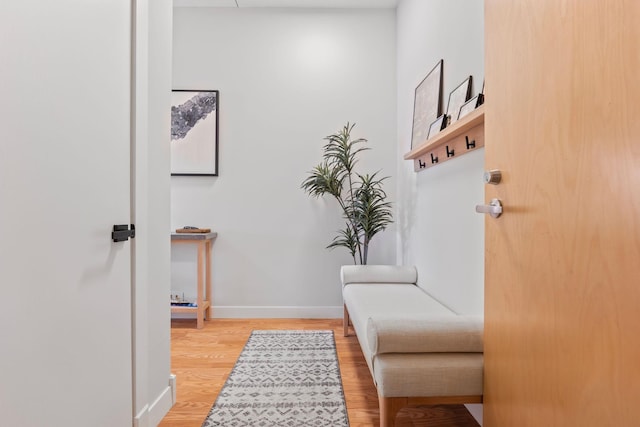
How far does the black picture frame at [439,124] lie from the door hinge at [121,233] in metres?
1.64

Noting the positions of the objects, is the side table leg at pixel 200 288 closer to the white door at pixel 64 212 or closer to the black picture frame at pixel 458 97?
the white door at pixel 64 212

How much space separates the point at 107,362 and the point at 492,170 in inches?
56.1

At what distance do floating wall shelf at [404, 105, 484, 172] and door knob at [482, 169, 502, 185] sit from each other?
370 millimetres

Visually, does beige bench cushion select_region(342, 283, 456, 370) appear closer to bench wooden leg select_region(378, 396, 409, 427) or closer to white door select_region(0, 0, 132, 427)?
bench wooden leg select_region(378, 396, 409, 427)

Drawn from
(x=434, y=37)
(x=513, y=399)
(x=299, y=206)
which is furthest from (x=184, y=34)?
(x=513, y=399)

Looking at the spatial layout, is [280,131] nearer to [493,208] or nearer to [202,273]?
[202,273]

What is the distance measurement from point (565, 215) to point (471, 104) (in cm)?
101

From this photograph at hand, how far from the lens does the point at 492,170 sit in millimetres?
1194

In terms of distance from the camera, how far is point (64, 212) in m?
1.06

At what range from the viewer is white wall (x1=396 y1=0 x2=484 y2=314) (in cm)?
172

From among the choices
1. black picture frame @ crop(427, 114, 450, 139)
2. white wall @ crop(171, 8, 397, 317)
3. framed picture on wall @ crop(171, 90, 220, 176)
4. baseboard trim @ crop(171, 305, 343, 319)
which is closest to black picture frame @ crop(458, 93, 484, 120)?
black picture frame @ crop(427, 114, 450, 139)

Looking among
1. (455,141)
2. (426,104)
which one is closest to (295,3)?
(426,104)

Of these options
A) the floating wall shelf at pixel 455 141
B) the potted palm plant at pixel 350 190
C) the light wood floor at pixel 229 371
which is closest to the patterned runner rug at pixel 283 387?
the light wood floor at pixel 229 371

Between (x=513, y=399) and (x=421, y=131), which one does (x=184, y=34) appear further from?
(x=513, y=399)
